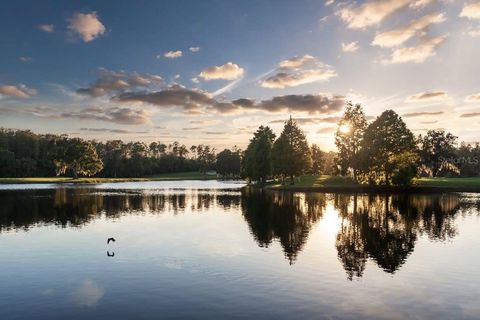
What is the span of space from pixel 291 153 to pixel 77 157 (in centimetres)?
10958

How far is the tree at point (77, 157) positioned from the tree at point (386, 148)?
424 ft

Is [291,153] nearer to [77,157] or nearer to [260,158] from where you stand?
[260,158]

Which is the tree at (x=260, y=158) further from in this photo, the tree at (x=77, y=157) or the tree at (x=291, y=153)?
the tree at (x=77, y=157)

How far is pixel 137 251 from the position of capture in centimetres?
3666

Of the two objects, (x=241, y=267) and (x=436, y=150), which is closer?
(x=241, y=267)

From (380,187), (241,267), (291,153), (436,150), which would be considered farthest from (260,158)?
(241,267)

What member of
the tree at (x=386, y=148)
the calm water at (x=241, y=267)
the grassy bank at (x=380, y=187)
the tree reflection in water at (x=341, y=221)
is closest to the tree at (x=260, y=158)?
the grassy bank at (x=380, y=187)

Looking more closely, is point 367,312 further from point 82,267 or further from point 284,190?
point 284,190

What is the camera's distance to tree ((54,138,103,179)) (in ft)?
624

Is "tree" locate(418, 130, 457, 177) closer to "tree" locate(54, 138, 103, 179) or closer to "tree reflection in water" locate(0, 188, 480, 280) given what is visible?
"tree reflection in water" locate(0, 188, 480, 280)

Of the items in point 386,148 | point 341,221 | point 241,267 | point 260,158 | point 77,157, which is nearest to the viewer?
point 241,267

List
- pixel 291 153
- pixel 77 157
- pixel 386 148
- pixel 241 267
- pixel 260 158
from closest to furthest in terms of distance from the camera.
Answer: pixel 241 267 < pixel 386 148 < pixel 291 153 < pixel 260 158 < pixel 77 157

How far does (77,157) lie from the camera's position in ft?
625

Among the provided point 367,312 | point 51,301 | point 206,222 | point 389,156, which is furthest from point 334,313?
point 389,156
